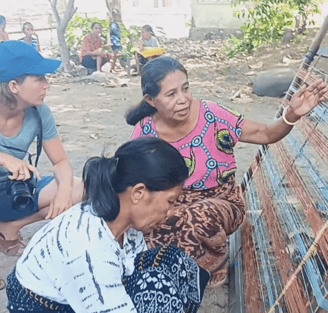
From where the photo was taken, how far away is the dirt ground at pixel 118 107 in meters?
4.21

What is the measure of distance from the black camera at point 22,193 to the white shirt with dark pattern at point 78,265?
0.93m

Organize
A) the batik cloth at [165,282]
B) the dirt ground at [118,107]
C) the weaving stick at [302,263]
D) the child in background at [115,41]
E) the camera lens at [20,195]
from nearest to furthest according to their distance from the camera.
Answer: the weaving stick at [302,263] < the batik cloth at [165,282] < the camera lens at [20,195] < the dirt ground at [118,107] < the child in background at [115,41]

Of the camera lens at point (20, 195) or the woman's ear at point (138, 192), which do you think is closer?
the woman's ear at point (138, 192)

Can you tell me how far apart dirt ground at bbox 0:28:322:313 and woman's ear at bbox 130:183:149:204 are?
1.08m

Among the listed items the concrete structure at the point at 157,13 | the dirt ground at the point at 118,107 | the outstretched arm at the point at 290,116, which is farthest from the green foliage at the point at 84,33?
the outstretched arm at the point at 290,116

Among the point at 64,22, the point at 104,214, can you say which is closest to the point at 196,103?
the point at 104,214

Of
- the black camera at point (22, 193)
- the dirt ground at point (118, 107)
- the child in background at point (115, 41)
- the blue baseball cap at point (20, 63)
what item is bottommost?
the child in background at point (115, 41)

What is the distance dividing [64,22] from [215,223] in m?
8.54

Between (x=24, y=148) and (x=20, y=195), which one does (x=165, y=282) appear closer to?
(x=20, y=195)

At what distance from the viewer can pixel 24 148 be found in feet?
8.66

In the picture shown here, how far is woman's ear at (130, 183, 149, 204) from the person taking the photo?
1459 mm

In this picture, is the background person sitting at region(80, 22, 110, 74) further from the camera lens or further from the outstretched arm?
the outstretched arm

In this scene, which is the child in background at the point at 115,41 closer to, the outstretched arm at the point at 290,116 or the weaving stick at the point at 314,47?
the weaving stick at the point at 314,47

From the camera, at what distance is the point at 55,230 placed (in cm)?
148
